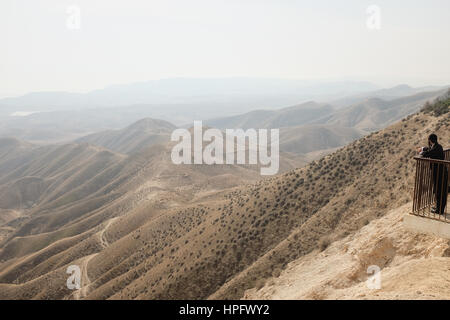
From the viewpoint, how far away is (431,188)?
7559 mm

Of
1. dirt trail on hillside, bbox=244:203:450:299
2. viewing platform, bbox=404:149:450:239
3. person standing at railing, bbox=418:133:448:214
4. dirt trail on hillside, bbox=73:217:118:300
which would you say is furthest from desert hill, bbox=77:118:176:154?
person standing at railing, bbox=418:133:448:214

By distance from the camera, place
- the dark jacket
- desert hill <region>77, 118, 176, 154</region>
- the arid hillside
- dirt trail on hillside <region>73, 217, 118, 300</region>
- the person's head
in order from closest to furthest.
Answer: the person's head
the dark jacket
the arid hillside
dirt trail on hillside <region>73, 217, 118, 300</region>
desert hill <region>77, 118, 176, 154</region>

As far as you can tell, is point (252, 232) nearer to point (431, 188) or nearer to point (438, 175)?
point (431, 188)

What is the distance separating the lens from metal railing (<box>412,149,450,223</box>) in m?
7.16

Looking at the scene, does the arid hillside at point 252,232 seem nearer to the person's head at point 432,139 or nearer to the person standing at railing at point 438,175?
the person standing at railing at point 438,175

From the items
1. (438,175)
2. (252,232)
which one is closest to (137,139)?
(252,232)

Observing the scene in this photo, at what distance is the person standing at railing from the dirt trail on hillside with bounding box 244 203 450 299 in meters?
0.87

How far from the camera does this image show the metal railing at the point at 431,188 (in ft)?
23.5

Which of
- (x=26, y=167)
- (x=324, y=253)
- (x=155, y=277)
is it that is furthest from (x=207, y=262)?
(x=26, y=167)

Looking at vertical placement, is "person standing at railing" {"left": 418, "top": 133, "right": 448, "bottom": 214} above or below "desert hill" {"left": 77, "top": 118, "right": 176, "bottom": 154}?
above

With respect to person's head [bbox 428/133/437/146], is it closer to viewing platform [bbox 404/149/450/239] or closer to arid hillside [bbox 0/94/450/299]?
viewing platform [bbox 404/149/450/239]

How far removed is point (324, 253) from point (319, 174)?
28.8 ft

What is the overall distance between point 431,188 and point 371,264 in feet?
8.83

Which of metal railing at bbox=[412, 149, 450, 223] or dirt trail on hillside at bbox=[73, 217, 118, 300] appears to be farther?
dirt trail on hillside at bbox=[73, 217, 118, 300]
